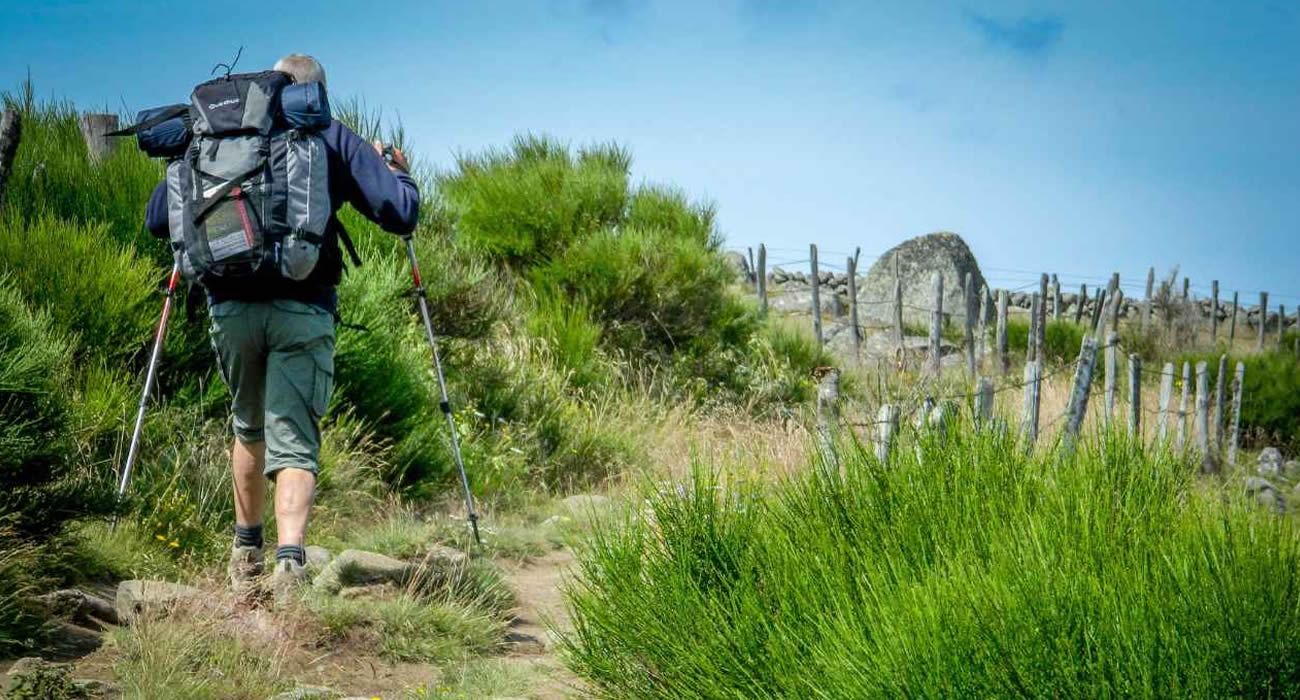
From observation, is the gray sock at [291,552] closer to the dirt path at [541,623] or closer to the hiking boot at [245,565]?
the hiking boot at [245,565]

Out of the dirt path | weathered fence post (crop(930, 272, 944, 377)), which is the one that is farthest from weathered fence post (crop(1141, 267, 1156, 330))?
the dirt path

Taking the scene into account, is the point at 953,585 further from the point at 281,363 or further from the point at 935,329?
the point at 935,329

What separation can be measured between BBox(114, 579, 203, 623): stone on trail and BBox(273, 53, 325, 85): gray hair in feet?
6.70

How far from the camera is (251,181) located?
449 centimetres

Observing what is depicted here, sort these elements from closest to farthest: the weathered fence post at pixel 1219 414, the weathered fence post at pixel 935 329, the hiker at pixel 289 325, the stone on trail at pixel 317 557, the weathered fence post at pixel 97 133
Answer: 1. the hiker at pixel 289 325
2. the stone on trail at pixel 317 557
3. the weathered fence post at pixel 97 133
4. the weathered fence post at pixel 935 329
5. the weathered fence post at pixel 1219 414

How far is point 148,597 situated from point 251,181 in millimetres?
1615

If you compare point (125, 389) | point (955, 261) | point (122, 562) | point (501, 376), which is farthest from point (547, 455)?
point (955, 261)

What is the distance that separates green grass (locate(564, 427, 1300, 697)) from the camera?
10.1ft

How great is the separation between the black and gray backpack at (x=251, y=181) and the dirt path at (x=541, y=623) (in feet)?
5.74

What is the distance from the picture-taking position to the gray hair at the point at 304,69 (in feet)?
15.8

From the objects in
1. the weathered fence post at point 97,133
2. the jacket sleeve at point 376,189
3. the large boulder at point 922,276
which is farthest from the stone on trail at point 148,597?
the large boulder at point 922,276

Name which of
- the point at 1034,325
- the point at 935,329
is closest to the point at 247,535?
the point at 935,329

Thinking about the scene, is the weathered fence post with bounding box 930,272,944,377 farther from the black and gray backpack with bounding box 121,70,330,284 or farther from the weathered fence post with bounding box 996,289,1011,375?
the black and gray backpack with bounding box 121,70,330,284

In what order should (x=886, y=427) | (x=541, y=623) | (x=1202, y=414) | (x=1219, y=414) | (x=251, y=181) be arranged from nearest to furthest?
(x=251, y=181), (x=886, y=427), (x=541, y=623), (x=1202, y=414), (x=1219, y=414)
